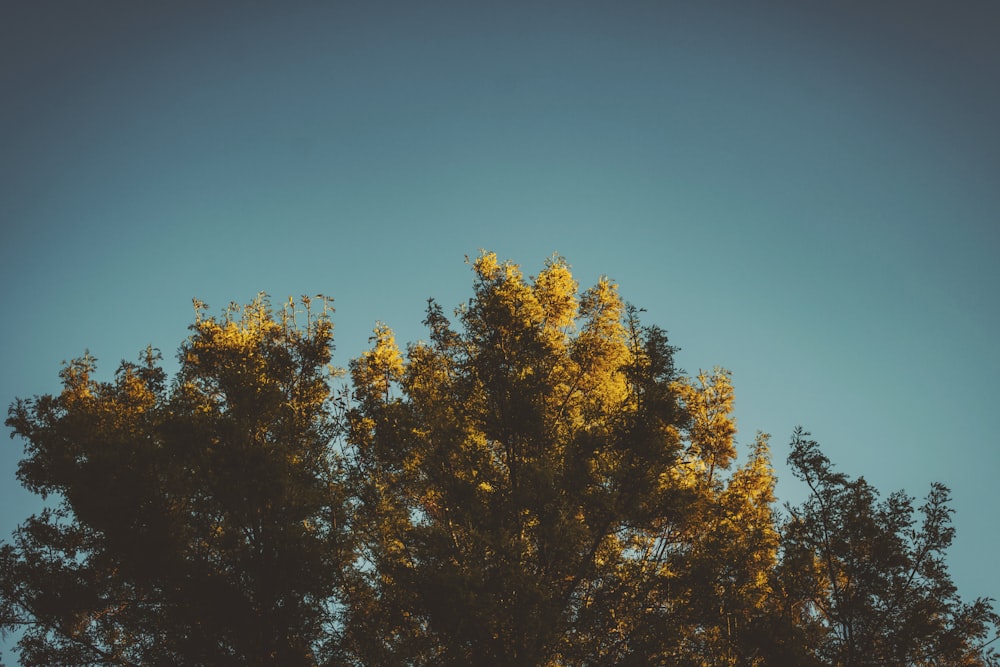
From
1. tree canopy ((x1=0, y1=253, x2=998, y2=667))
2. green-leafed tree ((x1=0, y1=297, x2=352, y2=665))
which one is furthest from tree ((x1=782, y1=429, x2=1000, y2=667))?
green-leafed tree ((x1=0, y1=297, x2=352, y2=665))

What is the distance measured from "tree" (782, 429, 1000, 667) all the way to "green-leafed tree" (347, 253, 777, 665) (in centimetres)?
71

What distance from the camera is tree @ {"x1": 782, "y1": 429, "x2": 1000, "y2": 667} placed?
830 centimetres

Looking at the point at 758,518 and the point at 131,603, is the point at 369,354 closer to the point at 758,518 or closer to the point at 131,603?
the point at 131,603

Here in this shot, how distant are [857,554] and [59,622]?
12313 millimetres

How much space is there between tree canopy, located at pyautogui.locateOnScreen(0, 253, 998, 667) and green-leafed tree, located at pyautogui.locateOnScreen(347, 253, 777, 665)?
0.04 meters

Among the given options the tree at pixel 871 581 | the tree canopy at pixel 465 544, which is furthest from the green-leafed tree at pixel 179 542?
the tree at pixel 871 581

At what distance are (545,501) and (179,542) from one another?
565 cm

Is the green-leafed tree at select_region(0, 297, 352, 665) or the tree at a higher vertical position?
the tree

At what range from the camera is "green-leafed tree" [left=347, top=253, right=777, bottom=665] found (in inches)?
319

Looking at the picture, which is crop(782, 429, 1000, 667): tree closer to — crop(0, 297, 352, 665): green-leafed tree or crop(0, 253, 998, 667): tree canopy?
crop(0, 253, 998, 667): tree canopy

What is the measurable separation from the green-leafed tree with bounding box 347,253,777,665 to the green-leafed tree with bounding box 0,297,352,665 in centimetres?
96

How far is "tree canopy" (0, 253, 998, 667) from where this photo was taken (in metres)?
8.30

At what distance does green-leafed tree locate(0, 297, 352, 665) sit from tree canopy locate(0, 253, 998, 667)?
4 cm

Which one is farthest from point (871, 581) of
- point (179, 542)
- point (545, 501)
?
point (179, 542)
